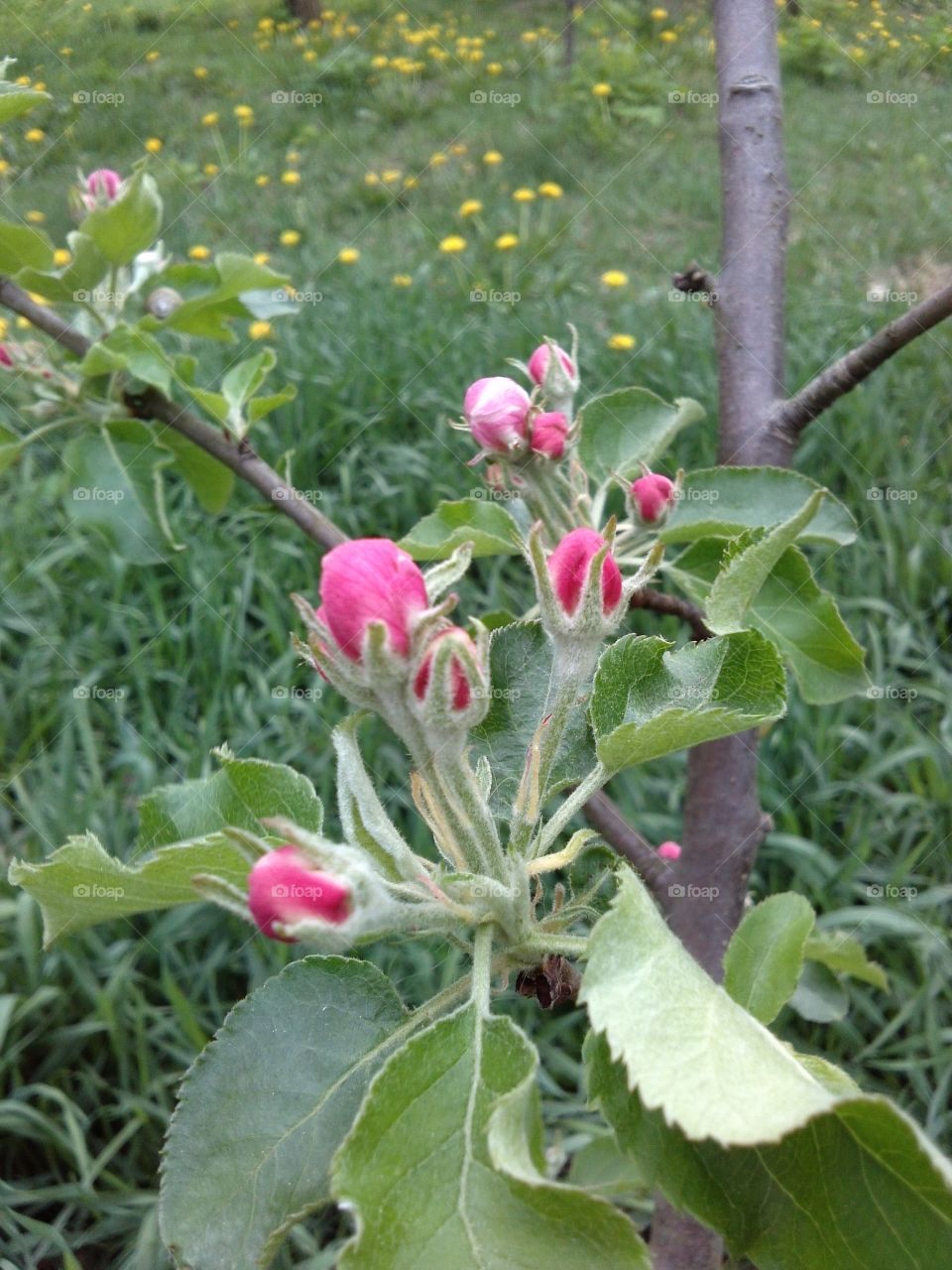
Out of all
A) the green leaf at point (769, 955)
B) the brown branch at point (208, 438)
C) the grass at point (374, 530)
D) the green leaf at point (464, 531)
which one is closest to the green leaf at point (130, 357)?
the brown branch at point (208, 438)

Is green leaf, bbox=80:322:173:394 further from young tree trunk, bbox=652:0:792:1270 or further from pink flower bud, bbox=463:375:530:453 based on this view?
young tree trunk, bbox=652:0:792:1270

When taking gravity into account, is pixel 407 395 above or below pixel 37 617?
above

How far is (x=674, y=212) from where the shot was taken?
4.15 meters

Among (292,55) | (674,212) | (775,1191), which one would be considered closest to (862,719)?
(775,1191)

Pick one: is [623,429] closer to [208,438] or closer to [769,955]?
[208,438]

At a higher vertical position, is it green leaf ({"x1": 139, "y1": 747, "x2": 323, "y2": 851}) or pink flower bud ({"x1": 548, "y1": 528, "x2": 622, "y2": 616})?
pink flower bud ({"x1": 548, "y1": 528, "x2": 622, "y2": 616})

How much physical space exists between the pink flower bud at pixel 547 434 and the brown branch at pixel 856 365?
0.21 m

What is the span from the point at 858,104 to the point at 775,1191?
5014 mm

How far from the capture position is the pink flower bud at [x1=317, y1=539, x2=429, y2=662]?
531mm

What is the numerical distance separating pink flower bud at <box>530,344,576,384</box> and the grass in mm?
338

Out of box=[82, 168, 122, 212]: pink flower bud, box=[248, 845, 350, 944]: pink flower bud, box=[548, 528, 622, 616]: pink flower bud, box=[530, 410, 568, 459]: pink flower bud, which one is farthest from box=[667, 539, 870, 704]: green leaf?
box=[82, 168, 122, 212]: pink flower bud

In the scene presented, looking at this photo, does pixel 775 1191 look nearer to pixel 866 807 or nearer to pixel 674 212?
pixel 866 807

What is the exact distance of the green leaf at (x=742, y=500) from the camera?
3.15 ft

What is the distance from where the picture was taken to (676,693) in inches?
27.3
